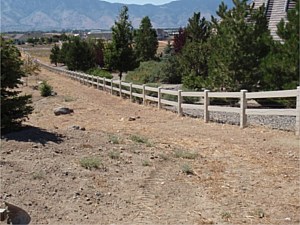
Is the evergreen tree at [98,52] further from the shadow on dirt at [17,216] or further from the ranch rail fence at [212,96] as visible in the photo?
the shadow on dirt at [17,216]

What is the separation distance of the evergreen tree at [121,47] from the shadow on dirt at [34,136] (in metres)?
24.5

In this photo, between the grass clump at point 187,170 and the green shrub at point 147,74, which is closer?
the grass clump at point 187,170

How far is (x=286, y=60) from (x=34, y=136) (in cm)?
897

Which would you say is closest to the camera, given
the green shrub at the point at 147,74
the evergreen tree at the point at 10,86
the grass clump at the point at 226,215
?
the grass clump at the point at 226,215

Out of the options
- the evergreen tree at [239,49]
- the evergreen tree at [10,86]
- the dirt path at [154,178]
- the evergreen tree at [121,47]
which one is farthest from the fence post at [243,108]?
the evergreen tree at [121,47]

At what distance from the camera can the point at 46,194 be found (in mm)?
6082

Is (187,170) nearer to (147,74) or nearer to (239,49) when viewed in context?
(239,49)

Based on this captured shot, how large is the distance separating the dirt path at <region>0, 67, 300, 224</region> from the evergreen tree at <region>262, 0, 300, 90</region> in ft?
12.9

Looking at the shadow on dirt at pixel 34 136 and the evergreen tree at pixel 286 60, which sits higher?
the evergreen tree at pixel 286 60

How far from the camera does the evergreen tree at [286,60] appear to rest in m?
14.7

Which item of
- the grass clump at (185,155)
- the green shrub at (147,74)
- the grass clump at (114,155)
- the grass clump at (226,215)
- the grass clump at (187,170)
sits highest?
the grass clump at (114,155)

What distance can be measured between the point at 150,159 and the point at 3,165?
2.60 m

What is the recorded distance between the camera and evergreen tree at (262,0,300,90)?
14.7 m

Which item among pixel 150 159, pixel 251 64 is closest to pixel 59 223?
pixel 150 159
